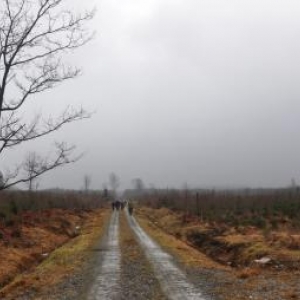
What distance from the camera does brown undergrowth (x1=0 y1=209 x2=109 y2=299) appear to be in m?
17.9

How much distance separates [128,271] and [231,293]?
5.70 meters

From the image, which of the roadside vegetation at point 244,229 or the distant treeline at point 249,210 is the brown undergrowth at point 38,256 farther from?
the distant treeline at point 249,210

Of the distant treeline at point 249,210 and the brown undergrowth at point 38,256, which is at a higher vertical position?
the distant treeline at point 249,210

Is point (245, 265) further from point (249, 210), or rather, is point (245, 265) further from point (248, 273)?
point (249, 210)

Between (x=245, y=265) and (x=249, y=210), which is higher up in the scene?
(x=249, y=210)

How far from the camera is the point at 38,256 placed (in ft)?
94.4

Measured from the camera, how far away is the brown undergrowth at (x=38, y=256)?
58.8ft

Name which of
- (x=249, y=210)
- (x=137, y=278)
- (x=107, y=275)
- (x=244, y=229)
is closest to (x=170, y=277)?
(x=137, y=278)

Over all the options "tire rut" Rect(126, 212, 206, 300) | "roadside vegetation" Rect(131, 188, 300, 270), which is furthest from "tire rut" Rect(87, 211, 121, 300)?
"roadside vegetation" Rect(131, 188, 300, 270)

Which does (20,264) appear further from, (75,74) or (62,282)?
(75,74)

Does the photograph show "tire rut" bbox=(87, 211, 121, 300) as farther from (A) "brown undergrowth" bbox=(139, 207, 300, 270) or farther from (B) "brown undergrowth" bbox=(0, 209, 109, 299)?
(A) "brown undergrowth" bbox=(139, 207, 300, 270)

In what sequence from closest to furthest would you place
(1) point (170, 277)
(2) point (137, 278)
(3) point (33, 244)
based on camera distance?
1. (2) point (137, 278)
2. (1) point (170, 277)
3. (3) point (33, 244)

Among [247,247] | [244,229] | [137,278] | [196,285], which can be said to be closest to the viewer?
[196,285]

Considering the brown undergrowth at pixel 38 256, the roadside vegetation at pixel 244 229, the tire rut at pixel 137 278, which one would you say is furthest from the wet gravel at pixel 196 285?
the roadside vegetation at pixel 244 229
